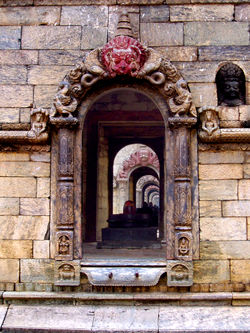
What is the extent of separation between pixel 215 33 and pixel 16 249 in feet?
12.7

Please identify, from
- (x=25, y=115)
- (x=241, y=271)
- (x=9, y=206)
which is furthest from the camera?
(x=25, y=115)

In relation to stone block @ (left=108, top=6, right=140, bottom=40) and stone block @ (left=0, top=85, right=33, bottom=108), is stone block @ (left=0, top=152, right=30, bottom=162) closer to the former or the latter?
stone block @ (left=0, top=85, right=33, bottom=108)

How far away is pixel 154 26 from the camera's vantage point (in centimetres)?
614

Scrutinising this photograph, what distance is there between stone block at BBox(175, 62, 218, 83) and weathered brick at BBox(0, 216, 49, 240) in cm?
262

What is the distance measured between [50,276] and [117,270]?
2.86ft

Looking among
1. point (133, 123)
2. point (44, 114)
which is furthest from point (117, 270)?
point (133, 123)

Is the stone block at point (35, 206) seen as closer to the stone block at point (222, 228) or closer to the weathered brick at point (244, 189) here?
the stone block at point (222, 228)

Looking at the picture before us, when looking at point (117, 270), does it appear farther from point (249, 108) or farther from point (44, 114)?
point (249, 108)

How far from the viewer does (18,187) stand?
19.6ft

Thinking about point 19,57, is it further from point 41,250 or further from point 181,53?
point 41,250

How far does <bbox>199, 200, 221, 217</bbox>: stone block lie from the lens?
584 centimetres

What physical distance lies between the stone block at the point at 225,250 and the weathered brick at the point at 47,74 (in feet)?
9.63

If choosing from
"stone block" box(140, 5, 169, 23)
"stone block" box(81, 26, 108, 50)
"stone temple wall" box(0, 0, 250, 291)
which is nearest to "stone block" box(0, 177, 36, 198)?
"stone temple wall" box(0, 0, 250, 291)

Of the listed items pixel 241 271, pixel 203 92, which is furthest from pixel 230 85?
pixel 241 271
